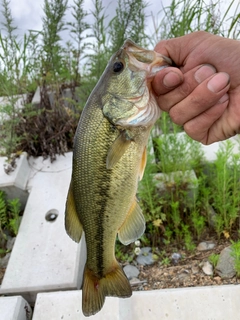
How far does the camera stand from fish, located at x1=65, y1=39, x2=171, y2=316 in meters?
1.53

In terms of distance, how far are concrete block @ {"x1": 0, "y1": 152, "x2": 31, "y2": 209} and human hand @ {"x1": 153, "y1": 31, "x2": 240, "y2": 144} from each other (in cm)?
205

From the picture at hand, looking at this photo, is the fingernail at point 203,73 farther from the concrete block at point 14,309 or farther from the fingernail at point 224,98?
the concrete block at point 14,309

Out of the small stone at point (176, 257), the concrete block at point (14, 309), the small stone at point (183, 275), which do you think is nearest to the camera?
the concrete block at point (14, 309)

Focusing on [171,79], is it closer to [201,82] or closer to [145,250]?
[201,82]

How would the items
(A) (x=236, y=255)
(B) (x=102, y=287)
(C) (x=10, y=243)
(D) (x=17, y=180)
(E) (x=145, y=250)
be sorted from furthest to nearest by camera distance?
(D) (x=17, y=180) → (C) (x=10, y=243) → (E) (x=145, y=250) → (A) (x=236, y=255) → (B) (x=102, y=287)

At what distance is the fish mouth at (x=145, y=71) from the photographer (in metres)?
1.51

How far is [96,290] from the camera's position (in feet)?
6.08

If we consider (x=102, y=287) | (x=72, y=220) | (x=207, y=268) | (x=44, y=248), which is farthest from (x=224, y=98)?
(x=44, y=248)

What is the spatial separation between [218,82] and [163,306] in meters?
1.37

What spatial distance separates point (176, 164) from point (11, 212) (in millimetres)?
1544

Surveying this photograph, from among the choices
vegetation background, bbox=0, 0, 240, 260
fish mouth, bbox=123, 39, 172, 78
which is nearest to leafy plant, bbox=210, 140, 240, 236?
vegetation background, bbox=0, 0, 240, 260

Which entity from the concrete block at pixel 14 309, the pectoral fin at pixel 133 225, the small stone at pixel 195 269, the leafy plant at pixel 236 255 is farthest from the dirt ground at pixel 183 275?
the pectoral fin at pixel 133 225

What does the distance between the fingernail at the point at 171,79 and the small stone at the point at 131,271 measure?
1.69 meters

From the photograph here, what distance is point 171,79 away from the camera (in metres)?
1.52
